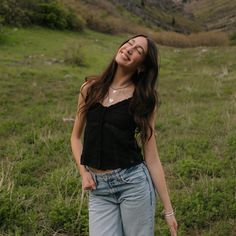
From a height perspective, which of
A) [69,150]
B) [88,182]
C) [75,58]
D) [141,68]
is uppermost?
[141,68]

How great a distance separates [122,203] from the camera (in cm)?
346

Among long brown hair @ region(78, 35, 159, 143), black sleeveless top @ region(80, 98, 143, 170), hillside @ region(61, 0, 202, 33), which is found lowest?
hillside @ region(61, 0, 202, 33)

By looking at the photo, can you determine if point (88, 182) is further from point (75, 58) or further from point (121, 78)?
point (75, 58)

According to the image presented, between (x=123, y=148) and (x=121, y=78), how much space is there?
548 millimetres

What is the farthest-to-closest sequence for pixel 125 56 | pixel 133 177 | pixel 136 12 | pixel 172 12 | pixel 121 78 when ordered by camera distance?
pixel 172 12 → pixel 136 12 → pixel 121 78 → pixel 125 56 → pixel 133 177

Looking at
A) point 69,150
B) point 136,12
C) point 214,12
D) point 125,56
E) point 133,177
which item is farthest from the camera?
point 214,12

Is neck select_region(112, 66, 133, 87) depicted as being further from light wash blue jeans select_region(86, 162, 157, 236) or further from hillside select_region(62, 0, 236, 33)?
hillside select_region(62, 0, 236, 33)

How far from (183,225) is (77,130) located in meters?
2.44

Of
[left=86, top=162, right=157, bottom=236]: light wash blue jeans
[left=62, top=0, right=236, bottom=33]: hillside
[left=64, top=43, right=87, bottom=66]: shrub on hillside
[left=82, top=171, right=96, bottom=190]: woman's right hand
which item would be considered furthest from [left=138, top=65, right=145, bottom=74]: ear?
[left=62, top=0, right=236, bottom=33]: hillside

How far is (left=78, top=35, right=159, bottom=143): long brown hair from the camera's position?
138 inches

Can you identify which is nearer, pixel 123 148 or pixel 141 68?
Result: pixel 123 148

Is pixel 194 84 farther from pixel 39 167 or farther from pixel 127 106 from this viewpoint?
pixel 127 106

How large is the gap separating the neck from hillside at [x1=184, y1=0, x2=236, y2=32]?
112 meters

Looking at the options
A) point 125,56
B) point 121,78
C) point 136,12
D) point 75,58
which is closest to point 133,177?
point 121,78
